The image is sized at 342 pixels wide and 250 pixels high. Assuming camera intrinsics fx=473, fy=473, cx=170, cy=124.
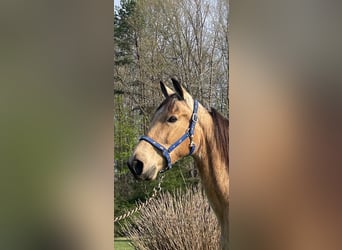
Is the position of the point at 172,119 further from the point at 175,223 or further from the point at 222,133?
the point at 175,223

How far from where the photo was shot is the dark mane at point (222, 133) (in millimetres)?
2844

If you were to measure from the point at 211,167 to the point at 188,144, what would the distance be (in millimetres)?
202

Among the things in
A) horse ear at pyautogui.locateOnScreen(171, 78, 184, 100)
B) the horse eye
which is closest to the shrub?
the horse eye

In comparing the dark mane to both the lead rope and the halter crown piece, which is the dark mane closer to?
the halter crown piece

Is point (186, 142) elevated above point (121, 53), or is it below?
below

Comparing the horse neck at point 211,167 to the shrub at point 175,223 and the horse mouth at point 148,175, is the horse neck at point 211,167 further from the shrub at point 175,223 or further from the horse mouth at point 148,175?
the horse mouth at point 148,175

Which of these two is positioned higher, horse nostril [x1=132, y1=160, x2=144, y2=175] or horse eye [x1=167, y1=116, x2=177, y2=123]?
horse eye [x1=167, y1=116, x2=177, y2=123]

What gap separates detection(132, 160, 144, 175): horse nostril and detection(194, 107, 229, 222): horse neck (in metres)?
0.34

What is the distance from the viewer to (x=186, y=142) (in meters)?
2.83

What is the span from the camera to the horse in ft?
9.16

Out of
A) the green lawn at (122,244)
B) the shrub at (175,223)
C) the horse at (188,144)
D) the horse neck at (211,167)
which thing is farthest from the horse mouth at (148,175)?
the green lawn at (122,244)
